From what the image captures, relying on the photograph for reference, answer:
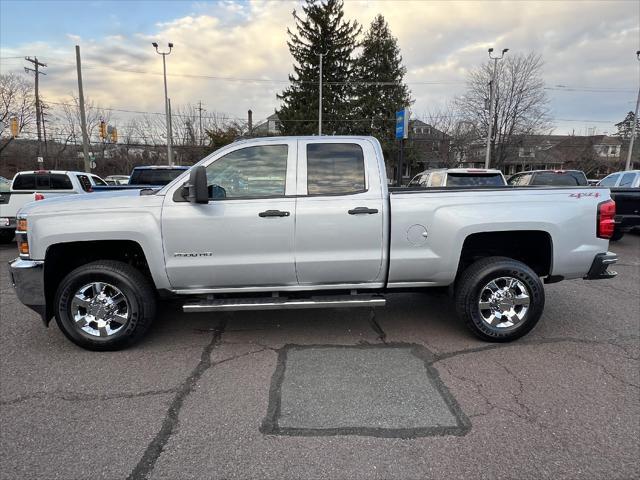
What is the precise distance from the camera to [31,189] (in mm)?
9539

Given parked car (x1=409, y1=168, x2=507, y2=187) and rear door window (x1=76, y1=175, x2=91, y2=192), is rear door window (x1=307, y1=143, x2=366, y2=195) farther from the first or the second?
rear door window (x1=76, y1=175, x2=91, y2=192)

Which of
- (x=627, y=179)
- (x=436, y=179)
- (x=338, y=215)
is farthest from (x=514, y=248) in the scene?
(x=627, y=179)

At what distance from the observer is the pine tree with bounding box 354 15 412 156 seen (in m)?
41.5

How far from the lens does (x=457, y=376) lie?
3.38m

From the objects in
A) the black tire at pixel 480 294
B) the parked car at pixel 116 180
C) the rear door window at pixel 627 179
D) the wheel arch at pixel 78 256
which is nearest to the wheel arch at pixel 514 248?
the black tire at pixel 480 294

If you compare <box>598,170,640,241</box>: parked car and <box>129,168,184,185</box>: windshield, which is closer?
<box>598,170,640,241</box>: parked car

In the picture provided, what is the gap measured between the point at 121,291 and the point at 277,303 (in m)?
1.51

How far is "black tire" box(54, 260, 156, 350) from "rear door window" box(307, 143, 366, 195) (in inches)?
Result: 75.3

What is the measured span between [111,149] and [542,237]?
50.7 m

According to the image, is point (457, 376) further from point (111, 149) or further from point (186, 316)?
point (111, 149)

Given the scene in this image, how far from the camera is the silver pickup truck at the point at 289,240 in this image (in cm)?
372

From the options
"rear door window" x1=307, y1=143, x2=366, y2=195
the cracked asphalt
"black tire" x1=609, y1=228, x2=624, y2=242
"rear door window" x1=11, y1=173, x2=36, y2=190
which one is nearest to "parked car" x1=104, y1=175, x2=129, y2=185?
"rear door window" x1=11, y1=173, x2=36, y2=190

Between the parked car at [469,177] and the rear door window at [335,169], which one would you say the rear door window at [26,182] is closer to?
the rear door window at [335,169]

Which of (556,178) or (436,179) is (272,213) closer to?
(436,179)
